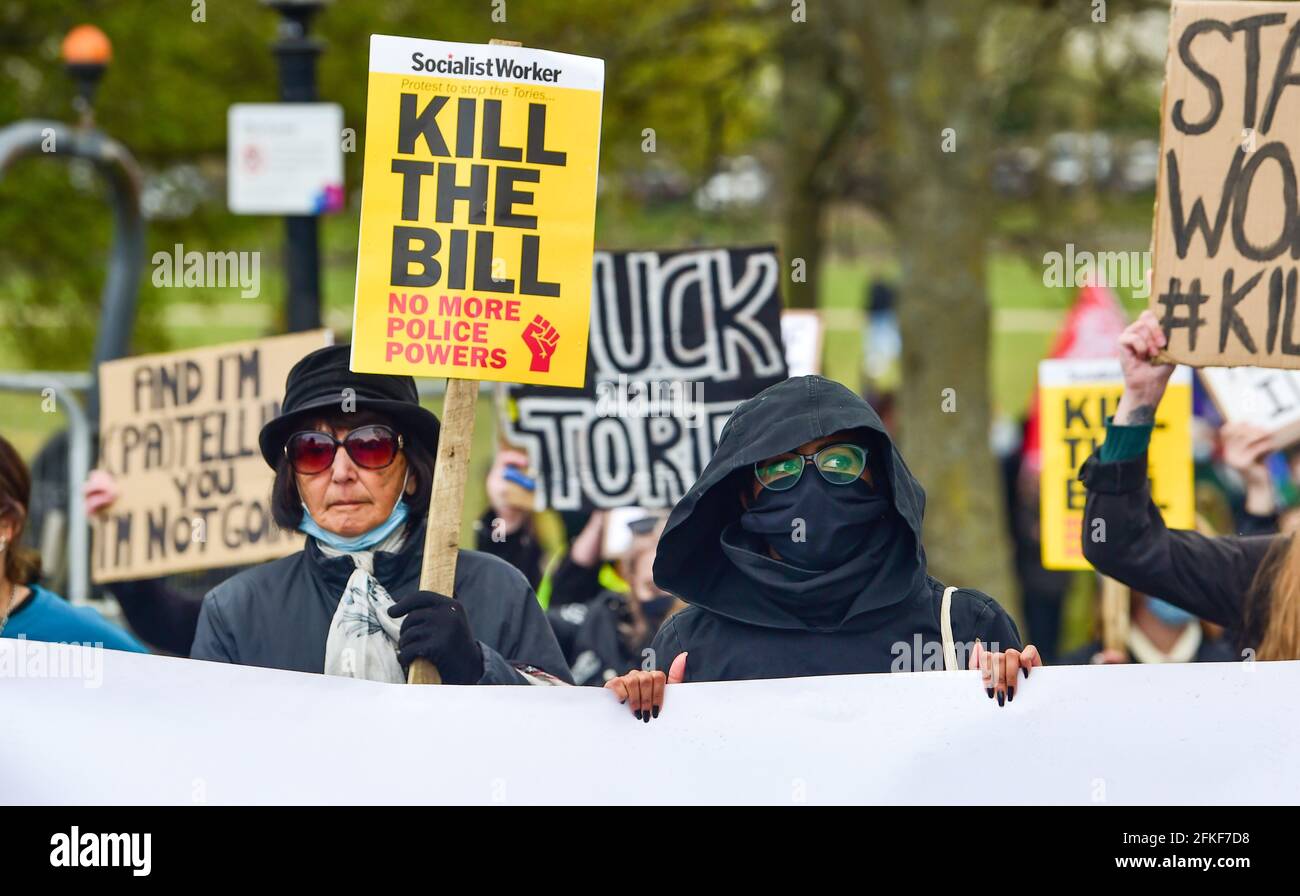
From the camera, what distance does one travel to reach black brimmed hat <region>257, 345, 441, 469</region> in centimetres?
387

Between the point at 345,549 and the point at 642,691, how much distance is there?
85 cm

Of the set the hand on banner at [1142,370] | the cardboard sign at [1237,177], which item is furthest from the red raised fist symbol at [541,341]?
the cardboard sign at [1237,177]

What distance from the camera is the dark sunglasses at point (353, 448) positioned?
3848mm

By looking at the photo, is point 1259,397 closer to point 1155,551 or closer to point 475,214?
point 1155,551

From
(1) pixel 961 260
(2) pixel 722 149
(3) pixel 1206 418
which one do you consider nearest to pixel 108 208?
(2) pixel 722 149

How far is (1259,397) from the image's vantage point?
547cm

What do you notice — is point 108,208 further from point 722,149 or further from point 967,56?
point 967,56

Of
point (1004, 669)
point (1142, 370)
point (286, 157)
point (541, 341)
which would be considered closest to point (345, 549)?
point (541, 341)

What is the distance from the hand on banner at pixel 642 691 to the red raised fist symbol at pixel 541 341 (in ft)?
2.09

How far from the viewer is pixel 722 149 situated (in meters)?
14.2

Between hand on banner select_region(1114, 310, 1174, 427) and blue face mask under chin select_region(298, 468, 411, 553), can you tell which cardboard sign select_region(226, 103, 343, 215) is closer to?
blue face mask under chin select_region(298, 468, 411, 553)

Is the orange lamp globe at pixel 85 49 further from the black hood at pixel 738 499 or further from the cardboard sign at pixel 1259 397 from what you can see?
the black hood at pixel 738 499
